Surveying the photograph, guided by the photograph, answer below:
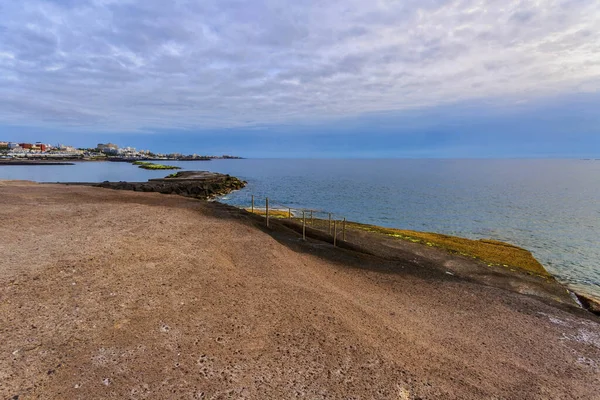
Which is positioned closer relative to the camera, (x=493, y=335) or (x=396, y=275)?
(x=493, y=335)

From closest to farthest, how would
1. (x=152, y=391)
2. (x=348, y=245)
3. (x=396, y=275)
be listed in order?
(x=152, y=391)
(x=396, y=275)
(x=348, y=245)

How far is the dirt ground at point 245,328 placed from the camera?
486 cm

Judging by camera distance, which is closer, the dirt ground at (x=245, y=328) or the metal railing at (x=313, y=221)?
the dirt ground at (x=245, y=328)

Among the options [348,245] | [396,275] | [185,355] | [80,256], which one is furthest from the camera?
[348,245]

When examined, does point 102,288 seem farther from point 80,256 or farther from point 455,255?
point 455,255

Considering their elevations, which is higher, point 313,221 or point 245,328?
point 245,328

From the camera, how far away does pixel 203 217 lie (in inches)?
586

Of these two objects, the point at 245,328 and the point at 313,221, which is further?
the point at 313,221

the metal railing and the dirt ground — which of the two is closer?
the dirt ground

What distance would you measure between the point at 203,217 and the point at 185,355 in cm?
1005

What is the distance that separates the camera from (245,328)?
20.6ft

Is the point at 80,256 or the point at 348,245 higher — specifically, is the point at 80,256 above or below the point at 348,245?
above

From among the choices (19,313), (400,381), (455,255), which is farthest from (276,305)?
(455,255)

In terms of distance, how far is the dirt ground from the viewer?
4859 mm
